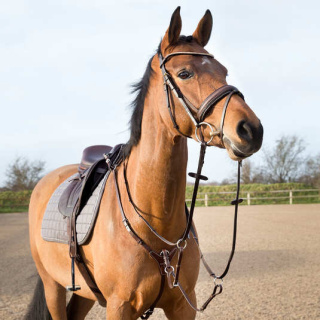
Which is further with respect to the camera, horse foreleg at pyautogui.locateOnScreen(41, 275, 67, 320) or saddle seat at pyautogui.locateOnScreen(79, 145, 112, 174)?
saddle seat at pyautogui.locateOnScreen(79, 145, 112, 174)

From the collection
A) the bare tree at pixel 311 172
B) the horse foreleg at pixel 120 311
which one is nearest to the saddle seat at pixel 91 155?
the horse foreleg at pixel 120 311

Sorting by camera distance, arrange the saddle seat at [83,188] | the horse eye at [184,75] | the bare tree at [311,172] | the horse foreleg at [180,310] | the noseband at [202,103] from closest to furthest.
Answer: the noseband at [202,103]
the horse eye at [184,75]
the horse foreleg at [180,310]
the saddle seat at [83,188]
the bare tree at [311,172]

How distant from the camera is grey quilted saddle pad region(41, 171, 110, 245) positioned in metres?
2.52

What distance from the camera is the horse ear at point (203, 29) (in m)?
2.21

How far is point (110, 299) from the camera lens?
7.34 feet

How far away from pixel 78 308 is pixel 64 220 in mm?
1050

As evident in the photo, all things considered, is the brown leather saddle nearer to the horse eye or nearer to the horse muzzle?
the horse eye

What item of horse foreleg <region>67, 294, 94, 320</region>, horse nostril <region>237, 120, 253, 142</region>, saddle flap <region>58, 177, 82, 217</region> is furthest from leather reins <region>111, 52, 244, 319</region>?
horse foreleg <region>67, 294, 94, 320</region>

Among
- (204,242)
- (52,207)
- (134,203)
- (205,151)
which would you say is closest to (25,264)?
(204,242)

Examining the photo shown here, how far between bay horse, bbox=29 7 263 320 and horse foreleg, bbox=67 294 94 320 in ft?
2.85

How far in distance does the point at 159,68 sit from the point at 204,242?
928 centimetres

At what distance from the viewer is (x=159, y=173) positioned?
2158 mm

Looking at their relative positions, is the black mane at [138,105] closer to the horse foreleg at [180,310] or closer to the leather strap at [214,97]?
the leather strap at [214,97]

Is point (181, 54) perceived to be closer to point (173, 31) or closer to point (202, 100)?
point (173, 31)
